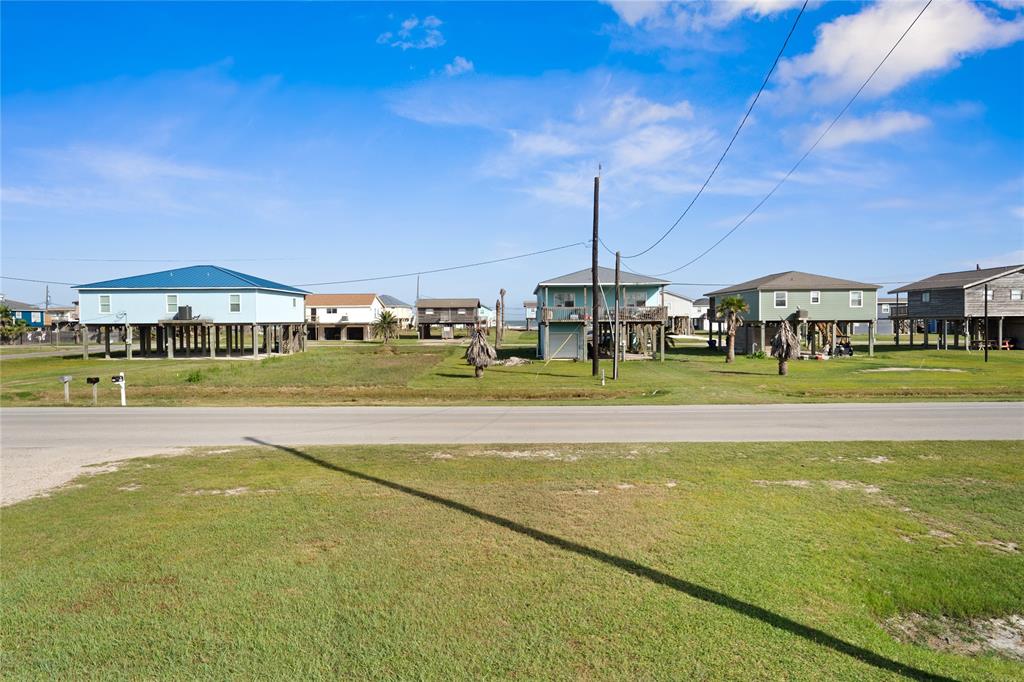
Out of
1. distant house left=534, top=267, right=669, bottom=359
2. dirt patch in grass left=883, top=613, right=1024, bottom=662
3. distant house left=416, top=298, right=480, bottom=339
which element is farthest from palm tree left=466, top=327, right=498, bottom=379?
distant house left=416, top=298, right=480, bottom=339

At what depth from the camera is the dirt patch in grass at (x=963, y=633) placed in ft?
19.0

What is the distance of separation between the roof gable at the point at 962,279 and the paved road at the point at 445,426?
133 feet

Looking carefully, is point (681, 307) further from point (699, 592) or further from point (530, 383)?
point (699, 592)

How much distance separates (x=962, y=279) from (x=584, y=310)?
123ft

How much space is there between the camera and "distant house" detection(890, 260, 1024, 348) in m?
55.3

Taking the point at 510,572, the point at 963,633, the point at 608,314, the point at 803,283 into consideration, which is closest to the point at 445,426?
the point at 510,572

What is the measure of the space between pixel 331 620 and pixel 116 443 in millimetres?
12423

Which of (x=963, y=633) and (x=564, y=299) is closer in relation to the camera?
(x=963, y=633)

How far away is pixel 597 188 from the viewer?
3219 centimetres

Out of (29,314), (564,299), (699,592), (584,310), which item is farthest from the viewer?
(29,314)

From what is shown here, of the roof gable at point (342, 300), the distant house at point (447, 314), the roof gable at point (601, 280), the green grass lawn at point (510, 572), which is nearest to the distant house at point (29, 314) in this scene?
the roof gable at point (342, 300)

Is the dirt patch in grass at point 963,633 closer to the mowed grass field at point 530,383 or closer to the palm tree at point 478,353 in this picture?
the mowed grass field at point 530,383

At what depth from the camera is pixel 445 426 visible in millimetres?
17859

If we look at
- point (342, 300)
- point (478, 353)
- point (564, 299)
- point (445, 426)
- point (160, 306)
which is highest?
point (342, 300)
